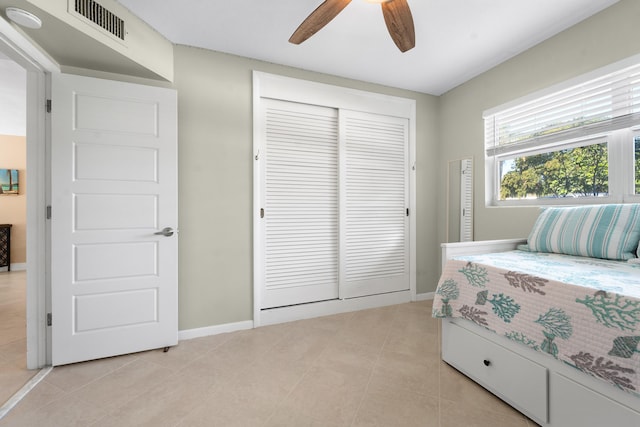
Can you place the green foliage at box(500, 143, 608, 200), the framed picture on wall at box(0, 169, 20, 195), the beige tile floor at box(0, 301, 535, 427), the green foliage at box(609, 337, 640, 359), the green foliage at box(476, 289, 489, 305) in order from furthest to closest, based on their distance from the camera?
the framed picture on wall at box(0, 169, 20, 195), the green foliage at box(500, 143, 608, 200), the green foliage at box(476, 289, 489, 305), the beige tile floor at box(0, 301, 535, 427), the green foliage at box(609, 337, 640, 359)

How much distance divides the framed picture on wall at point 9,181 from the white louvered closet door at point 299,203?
5.04m

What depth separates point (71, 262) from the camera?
1.90m

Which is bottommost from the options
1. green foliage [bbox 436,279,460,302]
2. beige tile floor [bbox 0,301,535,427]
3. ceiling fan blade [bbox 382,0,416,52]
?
beige tile floor [bbox 0,301,535,427]

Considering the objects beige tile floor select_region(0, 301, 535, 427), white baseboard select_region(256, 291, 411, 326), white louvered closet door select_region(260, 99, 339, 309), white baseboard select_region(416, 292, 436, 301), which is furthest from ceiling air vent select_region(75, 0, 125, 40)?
white baseboard select_region(416, 292, 436, 301)

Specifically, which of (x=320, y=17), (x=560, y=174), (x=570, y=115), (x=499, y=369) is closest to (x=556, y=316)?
(x=499, y=369)

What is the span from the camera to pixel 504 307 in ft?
4.72

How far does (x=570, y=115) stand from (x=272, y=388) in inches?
111

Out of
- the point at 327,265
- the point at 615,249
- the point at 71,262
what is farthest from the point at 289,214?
the point at 615,249

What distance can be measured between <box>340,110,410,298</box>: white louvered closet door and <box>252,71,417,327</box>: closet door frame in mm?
60

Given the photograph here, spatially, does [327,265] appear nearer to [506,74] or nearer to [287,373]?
[287,373]

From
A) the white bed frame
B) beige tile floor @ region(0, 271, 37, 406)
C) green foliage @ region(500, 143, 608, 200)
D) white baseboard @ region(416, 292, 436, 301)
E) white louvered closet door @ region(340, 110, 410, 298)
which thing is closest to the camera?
the white bed frame

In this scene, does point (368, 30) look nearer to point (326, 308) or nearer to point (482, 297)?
point (482, 297)

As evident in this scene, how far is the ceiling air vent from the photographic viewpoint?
1.59m

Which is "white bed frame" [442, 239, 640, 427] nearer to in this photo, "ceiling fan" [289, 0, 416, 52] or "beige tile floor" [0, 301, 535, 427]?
"beige tile floor" [0, 301, 535, 427]
